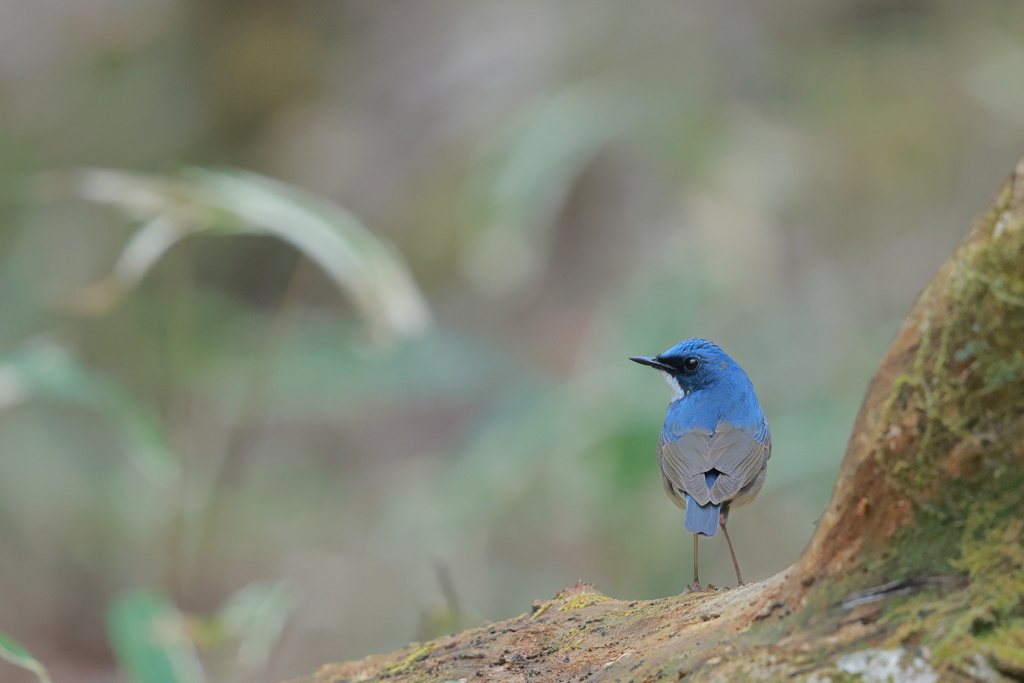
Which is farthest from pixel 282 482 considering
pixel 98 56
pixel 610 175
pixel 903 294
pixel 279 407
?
pixel 903 294

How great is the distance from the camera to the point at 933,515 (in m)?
1.58

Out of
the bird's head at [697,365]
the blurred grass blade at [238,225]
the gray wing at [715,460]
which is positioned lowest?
the gray wing at [715,460]

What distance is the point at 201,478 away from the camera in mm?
6531

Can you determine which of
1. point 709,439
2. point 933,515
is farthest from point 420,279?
point 933,515

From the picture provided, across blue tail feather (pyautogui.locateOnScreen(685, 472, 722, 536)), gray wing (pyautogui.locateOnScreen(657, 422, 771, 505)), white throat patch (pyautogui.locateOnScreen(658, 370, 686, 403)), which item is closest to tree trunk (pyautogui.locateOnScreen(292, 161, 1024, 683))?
blue tail feather (pyautogui.locateOnScreen(685, 472, 722, 536))

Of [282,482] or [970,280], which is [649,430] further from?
[282,482]

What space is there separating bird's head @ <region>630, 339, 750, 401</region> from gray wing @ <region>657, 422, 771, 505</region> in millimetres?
274

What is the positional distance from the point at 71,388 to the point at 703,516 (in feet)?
7.23

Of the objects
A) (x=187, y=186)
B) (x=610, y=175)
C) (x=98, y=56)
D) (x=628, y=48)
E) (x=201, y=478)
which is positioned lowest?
(x=187, y=186)

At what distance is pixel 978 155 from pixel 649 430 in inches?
173

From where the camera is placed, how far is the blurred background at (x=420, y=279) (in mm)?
4246

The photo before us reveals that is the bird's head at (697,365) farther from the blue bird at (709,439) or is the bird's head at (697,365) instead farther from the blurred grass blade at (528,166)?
the blurred grass blade at (528,166)

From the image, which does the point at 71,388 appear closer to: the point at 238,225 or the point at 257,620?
the point at 238,225

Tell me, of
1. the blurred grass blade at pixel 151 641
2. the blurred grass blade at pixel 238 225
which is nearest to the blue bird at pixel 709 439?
the blurred grass blade at pixel 238 225
